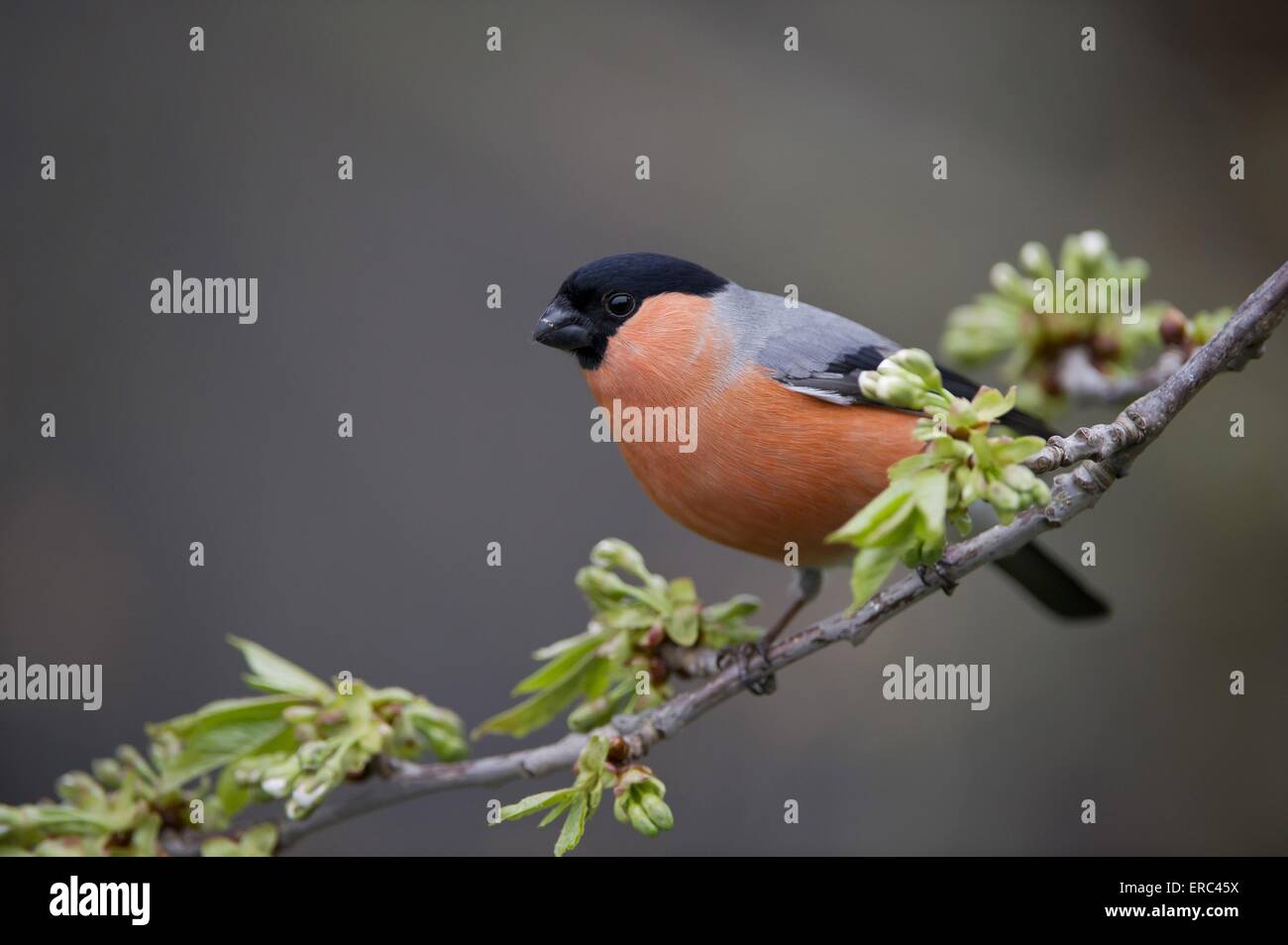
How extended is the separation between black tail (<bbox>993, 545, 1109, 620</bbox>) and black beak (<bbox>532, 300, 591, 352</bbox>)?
1.35 meters

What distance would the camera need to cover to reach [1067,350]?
318 centimetres

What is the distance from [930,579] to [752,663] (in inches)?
22.9

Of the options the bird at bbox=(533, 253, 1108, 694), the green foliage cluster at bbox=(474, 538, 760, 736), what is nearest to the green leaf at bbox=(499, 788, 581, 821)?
the green foliage cluster at bbox=(474, 538, 760, 736)

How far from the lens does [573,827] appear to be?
1.95m

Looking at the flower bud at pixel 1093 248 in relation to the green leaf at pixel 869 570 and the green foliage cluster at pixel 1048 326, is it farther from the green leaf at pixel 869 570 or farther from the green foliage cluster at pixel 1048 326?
the green leaf at pixel 869 570

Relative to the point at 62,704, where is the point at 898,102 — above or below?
above

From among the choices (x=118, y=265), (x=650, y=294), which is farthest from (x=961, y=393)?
(x=118, y=265)

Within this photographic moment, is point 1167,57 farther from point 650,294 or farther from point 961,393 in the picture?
point 650,294

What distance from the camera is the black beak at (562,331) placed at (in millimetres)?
2721

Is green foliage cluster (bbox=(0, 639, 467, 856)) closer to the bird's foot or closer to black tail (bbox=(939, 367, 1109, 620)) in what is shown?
the bird's foot

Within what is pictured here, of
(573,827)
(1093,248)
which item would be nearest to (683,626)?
(573,827)

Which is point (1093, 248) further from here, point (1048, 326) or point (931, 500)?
point (931, 500)

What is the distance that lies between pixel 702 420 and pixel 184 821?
139cm

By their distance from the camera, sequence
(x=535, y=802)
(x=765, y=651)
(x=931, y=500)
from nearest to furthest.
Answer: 1. (x=931, y=500)
2. (x=535, y=802)
3. (x=765, y=651)
